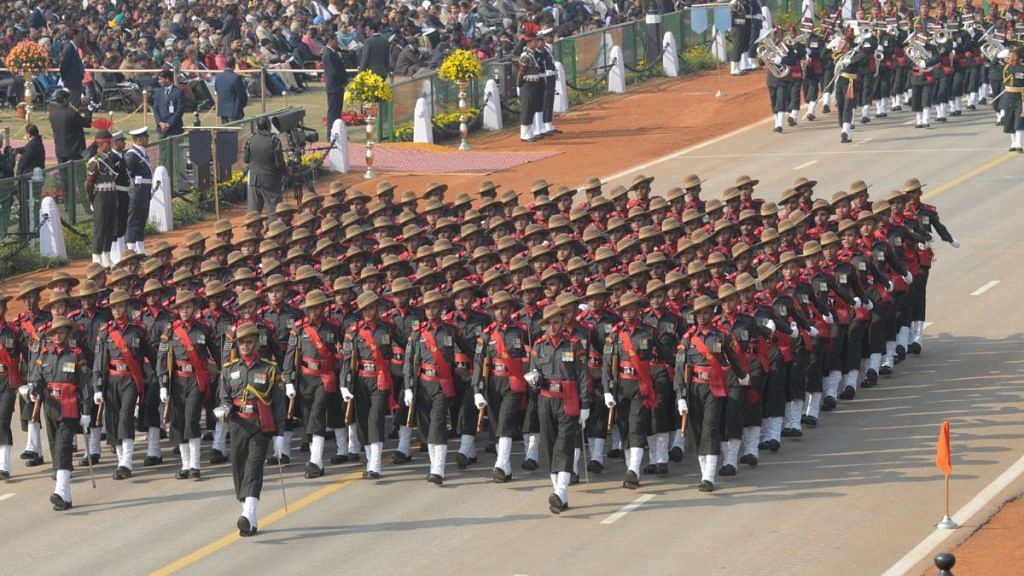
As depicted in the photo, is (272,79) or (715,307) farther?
(272,79)

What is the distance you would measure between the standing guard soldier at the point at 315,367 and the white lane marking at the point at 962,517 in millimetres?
6360

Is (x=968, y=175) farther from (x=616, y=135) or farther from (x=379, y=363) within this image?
(x=379, y=363)

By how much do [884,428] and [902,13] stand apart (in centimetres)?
2658

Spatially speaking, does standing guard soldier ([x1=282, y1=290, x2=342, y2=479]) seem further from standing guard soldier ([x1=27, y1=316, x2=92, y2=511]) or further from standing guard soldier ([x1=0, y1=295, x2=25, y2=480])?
standing guard soldier ([x1=0, y1=295, x2=25, y2=480])

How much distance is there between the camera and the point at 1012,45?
42500 millimetres

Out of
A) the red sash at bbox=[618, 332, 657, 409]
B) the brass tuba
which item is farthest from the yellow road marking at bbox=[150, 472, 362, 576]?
the brass tuba

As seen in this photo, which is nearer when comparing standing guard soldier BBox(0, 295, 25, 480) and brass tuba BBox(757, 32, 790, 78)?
standing guard soldier BBox(0, 295, 25, 480)

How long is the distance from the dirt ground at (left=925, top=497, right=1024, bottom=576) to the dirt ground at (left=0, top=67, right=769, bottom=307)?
16948mm

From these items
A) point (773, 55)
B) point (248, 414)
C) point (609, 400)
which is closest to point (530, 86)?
point (773, 55)

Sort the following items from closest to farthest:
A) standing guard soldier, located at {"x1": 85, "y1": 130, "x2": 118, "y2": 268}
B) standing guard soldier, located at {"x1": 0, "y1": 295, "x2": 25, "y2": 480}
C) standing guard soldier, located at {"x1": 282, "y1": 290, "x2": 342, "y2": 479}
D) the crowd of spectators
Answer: standing guard soldier, located at {"x1": 282, "y1": 290, "x2": 342, "y2": 479}
standing guard soldier, located at {"x1": 0, "y1": 295, "x2": 25, "y2": 480}
standing guard soldier, located at {"x1": 85, "y1": 130, "x2": 118, "y2": 268}
the crowd of spectators

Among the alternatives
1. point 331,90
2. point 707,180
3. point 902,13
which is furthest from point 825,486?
point 902,13

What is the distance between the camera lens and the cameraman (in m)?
32.1

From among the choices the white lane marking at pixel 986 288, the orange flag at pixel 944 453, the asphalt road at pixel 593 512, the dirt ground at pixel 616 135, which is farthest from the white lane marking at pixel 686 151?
the orange flag at pixel 944 453

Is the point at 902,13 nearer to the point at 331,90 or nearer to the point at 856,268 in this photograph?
the point at 331,90
